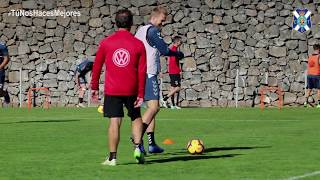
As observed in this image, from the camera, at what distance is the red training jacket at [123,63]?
38.3 feet

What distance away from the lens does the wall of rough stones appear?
34625mm

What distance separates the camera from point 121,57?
1167 cm

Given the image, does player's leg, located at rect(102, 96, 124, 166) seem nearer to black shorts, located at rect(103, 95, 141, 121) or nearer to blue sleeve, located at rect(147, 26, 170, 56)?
black shorts, located at rect(103, 95, 141, 121)

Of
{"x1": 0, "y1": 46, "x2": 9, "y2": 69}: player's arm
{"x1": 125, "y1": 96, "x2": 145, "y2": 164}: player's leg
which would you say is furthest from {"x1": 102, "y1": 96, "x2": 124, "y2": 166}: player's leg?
{"x1": 0, "y1": 46, "x2": 9, "y2": 69}: player's arm

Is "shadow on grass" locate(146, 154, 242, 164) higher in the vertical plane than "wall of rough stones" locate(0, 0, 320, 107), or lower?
lower

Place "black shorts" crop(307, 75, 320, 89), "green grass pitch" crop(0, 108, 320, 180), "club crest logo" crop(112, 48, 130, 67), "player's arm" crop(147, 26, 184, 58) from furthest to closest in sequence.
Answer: "black shorts" crop(307, 75, 320, 89)
"player's arm" crop(147, 26, 184, 58)
"club crest logo" crop(112, 48, 130, 67)
"green grass pitch" crop(0, 108, 320, 180)

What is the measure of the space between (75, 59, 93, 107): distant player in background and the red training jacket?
21193mm

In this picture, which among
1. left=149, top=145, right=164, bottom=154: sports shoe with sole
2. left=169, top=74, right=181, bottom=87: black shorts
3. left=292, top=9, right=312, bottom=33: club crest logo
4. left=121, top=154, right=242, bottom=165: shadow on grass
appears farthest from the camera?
left=292, top=9, right=312, bottom=33: club crest logo

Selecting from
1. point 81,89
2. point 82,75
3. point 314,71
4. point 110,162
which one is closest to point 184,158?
point 110,162

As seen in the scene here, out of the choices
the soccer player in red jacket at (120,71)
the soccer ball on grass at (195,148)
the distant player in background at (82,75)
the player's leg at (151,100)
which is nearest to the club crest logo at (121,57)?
the soccer player in red jacket at (120,71)

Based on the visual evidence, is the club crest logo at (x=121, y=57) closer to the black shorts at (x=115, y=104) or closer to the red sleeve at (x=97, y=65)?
the red sleeve at (x=97, y=65)

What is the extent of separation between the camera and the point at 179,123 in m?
22.0

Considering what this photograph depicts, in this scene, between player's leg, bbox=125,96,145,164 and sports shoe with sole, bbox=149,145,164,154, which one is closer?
player's leg, bbox=125,96,145,164

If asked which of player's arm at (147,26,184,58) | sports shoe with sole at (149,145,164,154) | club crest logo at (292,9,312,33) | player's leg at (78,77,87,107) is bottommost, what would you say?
player's leg at (78,77,87,107)
